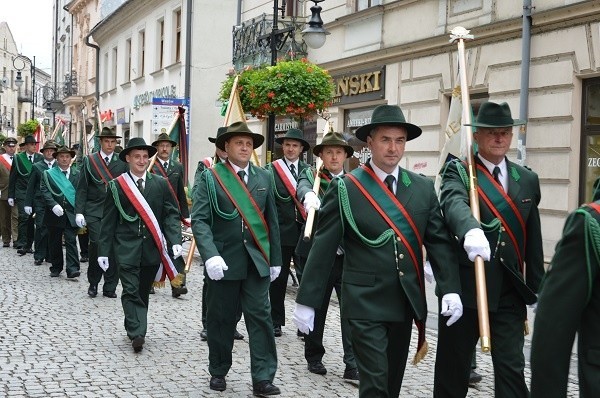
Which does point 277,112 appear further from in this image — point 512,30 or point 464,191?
point 464,191

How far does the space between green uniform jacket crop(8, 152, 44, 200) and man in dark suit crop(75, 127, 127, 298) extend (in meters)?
5.38

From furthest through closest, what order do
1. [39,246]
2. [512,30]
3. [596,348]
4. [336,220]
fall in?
[39,246]
[512,30]
[336,220]
[596,348]

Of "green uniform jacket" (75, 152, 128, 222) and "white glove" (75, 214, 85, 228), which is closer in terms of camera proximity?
"white glove" (75, 214, 85, 228)

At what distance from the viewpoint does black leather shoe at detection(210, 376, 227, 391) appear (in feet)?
21.1

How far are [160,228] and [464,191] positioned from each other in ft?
12.9

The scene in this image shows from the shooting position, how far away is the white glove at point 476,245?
4.57 m

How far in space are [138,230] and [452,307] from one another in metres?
4.18

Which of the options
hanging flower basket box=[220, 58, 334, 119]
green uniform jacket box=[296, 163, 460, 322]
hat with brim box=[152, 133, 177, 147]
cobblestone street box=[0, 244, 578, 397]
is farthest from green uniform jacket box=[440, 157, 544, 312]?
hanging flower basket box=[220, 58, 334, 119]

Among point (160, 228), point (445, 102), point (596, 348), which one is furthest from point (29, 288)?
point (596, 348)

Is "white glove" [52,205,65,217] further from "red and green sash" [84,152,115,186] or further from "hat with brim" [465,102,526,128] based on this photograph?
"hat with brim" [465,102,526,128]

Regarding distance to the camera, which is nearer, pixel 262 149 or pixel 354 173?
pixel 354 173

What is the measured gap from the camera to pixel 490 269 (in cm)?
505

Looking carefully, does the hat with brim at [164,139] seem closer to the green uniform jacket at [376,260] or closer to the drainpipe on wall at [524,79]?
the drainpipe on wall at [524,79]

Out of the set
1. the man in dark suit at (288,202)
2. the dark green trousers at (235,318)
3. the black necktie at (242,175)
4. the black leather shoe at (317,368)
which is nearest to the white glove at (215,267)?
the dark green trousers at (235,318)
